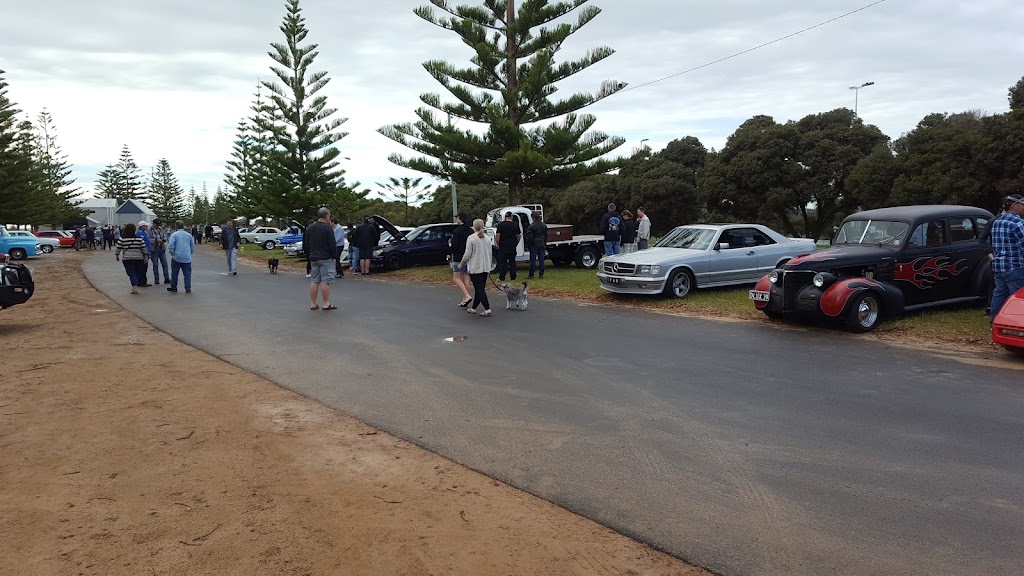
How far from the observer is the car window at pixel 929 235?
1004cm

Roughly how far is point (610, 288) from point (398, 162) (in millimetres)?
12897

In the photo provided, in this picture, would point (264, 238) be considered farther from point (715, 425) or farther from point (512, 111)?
point (715, 425)

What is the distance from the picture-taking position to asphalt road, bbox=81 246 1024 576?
3518mm

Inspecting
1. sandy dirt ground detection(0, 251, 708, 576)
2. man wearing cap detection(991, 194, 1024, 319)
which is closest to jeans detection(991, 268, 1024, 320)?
man wearing cap detection(991, 194, 1024, 319)

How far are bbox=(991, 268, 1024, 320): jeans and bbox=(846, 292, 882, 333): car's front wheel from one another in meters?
1.33

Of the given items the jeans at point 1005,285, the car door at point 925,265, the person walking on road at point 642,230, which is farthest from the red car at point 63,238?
the jeans at point 1005,285

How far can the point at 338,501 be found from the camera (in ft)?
12.8

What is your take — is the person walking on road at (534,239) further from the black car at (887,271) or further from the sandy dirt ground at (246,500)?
the sandy dirt ground at (246,500)

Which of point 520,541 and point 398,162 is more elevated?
point 398,162

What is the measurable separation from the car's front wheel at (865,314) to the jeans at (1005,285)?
133cm

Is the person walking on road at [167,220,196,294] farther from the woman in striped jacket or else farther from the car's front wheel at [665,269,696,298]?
the car's front wheel at [665,269,696,298]

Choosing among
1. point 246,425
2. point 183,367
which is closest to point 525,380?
point 246,425

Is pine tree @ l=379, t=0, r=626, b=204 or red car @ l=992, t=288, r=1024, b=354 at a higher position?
pine tree @ l=379, t=0, r=626, b=204

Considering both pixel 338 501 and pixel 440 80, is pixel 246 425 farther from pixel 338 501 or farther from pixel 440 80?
pixel 440 80
